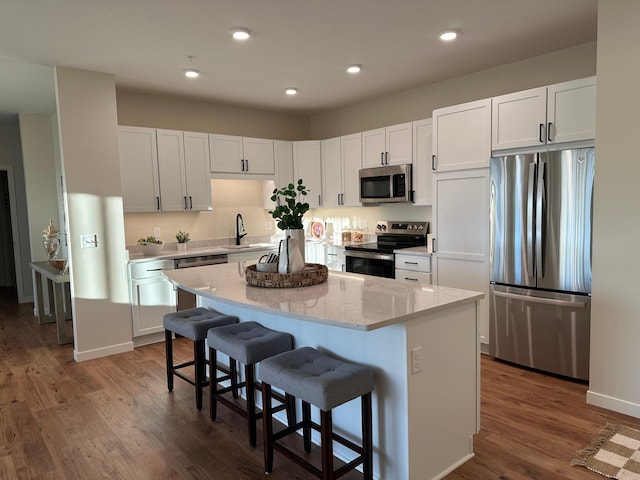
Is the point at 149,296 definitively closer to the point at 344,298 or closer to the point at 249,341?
the point at 249,341

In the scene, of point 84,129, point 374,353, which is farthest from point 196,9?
point 374,353

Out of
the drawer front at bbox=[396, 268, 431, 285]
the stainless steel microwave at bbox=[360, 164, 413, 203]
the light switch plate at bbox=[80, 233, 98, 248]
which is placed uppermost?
the stainless steel microwave at bbox=[360, 164, 413, 203]

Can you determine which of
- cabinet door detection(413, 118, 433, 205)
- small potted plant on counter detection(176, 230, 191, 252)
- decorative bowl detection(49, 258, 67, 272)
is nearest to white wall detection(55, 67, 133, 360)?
small potted plant on counter detection(176, 230, 191, 252)

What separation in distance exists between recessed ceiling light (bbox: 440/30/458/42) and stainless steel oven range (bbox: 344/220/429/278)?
2089 millimetres

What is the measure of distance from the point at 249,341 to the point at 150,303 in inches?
95.0


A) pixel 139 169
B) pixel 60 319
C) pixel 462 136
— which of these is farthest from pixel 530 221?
pixel 60 319

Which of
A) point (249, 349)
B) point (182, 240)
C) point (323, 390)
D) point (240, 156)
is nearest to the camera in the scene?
point (323, 390)

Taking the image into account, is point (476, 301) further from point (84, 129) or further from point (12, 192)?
point (12, 192)

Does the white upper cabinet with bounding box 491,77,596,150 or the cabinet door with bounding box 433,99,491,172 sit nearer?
the white upper cabinet with bounding box 491,77,596,150

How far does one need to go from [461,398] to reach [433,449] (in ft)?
1.00

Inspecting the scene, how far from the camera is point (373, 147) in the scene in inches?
203

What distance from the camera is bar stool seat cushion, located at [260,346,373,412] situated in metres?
1.92

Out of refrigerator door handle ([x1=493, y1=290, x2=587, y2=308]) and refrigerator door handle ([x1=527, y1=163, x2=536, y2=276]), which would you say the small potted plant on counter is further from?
refrigerator door handle ([x1=527, y1=163, x2=536, y2=276])

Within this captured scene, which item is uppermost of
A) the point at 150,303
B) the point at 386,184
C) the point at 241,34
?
the point at 241,34
